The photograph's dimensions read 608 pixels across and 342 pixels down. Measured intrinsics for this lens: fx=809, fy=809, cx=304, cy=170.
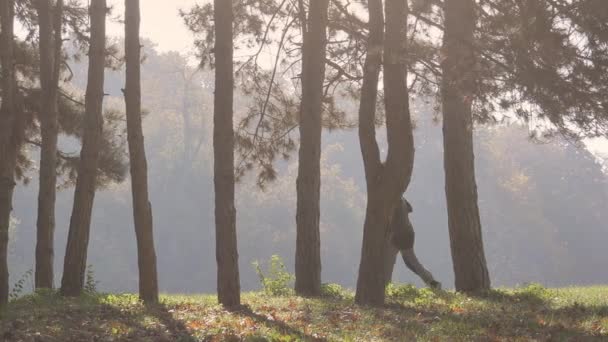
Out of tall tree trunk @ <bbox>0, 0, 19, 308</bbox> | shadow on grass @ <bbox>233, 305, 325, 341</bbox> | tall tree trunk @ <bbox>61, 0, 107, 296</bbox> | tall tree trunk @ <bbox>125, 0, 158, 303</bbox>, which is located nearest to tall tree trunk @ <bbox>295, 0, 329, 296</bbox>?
shadow on grass @ <bbox>233, 305, 325, 341</bbox>

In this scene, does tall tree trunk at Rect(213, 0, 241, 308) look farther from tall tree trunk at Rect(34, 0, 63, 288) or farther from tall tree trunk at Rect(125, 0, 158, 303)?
tall tree trunk at Rect(34, 0, 63, 288)

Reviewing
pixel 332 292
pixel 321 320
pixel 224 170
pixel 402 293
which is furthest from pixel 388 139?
Result: pixel 332 292

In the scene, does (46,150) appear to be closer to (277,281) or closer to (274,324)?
(277,281)

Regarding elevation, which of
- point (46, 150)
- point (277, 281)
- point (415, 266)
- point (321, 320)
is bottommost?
point (321, 320)

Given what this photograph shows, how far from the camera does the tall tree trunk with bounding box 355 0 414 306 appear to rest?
11.6 meters

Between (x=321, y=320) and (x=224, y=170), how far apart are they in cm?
311

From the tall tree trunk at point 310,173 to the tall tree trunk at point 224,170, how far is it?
2843 millimetres

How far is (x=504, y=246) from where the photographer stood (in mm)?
70000

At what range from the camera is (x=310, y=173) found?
15.5 m

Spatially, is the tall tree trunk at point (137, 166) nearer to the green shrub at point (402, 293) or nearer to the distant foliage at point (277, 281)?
the distant foliage at point (277, 281)

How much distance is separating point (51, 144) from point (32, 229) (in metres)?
49.3

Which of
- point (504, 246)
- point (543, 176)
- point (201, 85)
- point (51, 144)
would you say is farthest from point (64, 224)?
point (51, 144)

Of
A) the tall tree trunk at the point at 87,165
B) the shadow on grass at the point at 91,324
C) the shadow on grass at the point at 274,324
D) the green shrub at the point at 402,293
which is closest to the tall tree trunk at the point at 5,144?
the shadow on grass at the point at 91,324

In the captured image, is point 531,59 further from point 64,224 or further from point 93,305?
point 64,224
